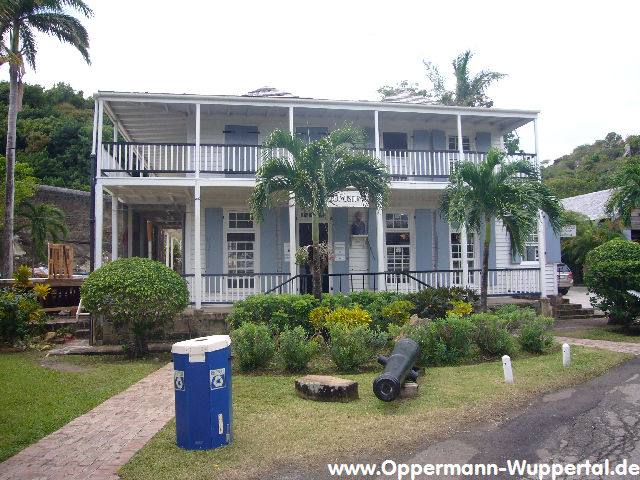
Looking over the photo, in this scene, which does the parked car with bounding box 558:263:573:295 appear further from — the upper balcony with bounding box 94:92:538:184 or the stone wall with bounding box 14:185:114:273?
the stone wall with bounding box 14:185:114:273

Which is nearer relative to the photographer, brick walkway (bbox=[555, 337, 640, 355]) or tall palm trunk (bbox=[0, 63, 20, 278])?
brick walkway (bbox=[555, 337, 640, 355])

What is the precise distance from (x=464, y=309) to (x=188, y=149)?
299 inches

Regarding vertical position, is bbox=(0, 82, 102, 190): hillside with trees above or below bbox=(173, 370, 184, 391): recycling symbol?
above

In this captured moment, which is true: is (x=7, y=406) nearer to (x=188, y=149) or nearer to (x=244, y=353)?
(x=244, y=353)

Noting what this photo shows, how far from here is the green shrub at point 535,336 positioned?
8.91 m

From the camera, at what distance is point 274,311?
375 inches

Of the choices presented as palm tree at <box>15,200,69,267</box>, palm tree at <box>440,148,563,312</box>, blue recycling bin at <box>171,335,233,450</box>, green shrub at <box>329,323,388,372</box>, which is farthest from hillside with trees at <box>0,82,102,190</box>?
blue recycling bin at <box>171,335,233,450</box>

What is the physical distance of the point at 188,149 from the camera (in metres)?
12.6

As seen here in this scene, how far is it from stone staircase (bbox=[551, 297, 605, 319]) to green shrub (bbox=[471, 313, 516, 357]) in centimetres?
597

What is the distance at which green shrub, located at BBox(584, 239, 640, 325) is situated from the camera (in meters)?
11.1

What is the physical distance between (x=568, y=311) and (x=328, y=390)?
1044 cm

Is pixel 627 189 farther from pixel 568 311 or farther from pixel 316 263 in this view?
pixel 316 263

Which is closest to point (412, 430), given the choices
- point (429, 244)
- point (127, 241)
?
point (429, 244)

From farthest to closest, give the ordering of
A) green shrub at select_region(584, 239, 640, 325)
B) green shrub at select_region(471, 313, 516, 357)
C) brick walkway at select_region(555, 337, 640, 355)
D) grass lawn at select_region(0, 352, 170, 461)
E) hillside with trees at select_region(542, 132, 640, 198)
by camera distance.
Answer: hillside with trees at select_region(542, 132, 640, 198)
green shrub at select_region(584, 239, 640, 325)
brick walkway at select_region(555, 337, 640, 355)
green shrub at select_region(471, 313, 516, 357)
grass lawn at select_region(0, 352, 170, 461)
